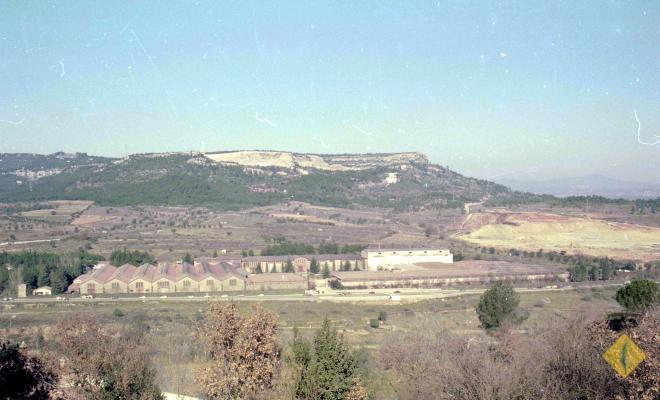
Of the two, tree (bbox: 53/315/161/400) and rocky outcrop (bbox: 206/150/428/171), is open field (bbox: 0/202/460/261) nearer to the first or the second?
rocky outcrop (bbox: 206/150/428/171)

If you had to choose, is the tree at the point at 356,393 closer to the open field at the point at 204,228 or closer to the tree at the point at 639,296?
the tree at the point at 639,296

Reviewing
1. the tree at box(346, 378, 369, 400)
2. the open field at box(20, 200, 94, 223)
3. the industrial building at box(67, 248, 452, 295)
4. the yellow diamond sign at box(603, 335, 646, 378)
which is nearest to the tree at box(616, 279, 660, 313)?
the yellow diamond sign at box(603, 335, 646, 378)

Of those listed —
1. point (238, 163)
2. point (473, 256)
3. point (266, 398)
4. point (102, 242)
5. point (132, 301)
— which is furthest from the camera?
point (238, 163)

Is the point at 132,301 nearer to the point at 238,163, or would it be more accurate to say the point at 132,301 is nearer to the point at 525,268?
the point at 525,268

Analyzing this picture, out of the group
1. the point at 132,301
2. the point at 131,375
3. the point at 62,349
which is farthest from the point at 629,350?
the point at 132,301

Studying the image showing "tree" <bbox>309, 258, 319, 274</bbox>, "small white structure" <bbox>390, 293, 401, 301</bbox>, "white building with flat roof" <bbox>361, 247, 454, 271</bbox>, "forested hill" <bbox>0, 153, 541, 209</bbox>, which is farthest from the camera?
"forested hill" <bbox>0, 153, 541, 209</bbox>

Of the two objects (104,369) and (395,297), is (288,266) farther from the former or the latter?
(104,369)
